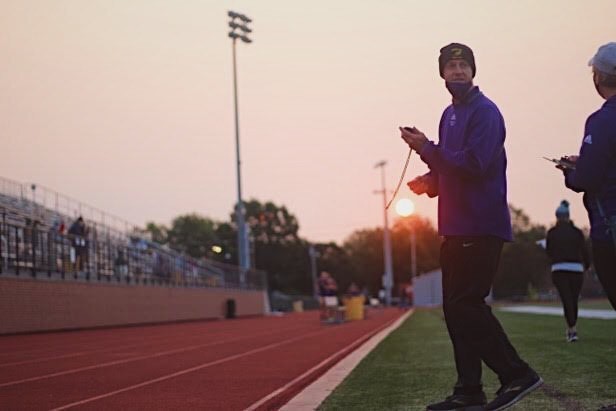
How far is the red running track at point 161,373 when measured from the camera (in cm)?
759

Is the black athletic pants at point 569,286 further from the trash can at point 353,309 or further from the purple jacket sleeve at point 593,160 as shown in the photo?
the trash can at point 353,309

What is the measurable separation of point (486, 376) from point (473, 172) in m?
3.91

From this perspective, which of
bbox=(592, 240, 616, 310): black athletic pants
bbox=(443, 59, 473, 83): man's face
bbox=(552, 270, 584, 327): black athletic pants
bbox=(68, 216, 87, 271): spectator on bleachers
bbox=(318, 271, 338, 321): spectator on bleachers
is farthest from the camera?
bbox=(318, 271, 338, 321): spectator on bleachers

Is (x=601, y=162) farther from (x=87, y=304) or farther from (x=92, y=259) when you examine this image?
(x=92, y=259)

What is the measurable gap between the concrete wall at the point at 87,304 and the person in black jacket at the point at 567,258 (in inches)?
535

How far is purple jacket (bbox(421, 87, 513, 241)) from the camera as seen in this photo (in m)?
4.87

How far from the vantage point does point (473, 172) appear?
15.9 feet

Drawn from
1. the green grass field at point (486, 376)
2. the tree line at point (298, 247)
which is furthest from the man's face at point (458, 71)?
the tree line at point (298, 247)

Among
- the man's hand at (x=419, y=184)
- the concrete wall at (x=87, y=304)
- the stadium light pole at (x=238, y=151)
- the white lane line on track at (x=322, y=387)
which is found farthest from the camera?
the stadium light pole at (x=238, y=151)

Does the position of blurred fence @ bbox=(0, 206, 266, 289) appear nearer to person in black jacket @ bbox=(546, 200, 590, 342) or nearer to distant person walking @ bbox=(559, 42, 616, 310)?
person in black jacket @ bbox=(546, 200, 590, 342)

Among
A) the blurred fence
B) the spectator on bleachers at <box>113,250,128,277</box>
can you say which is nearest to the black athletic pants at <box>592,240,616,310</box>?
the blurred fence

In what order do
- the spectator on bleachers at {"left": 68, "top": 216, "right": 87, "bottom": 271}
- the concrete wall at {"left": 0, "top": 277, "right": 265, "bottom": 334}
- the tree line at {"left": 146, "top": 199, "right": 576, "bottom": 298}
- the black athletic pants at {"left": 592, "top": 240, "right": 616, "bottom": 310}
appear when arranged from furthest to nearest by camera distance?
the tree line at {"left": 146, "top": 199, "right": 576, "bottom": 298}
the spectator on bleachers at {"left": 68, "top": 216, "right": 87, "bottom": 271}
the concrete wall at {"left": 0, "top": 277, "right": 265, "bottom": 334}
the black athletic pants at {"left": 592, "top": 240, "right": 616, "bottom": 310}

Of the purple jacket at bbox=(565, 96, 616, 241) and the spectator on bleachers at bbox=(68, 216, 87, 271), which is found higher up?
the spectator on bleachers at bbox=(68, 216, 87, 271)

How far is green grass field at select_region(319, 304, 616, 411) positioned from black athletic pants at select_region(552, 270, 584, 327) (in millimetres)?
490
